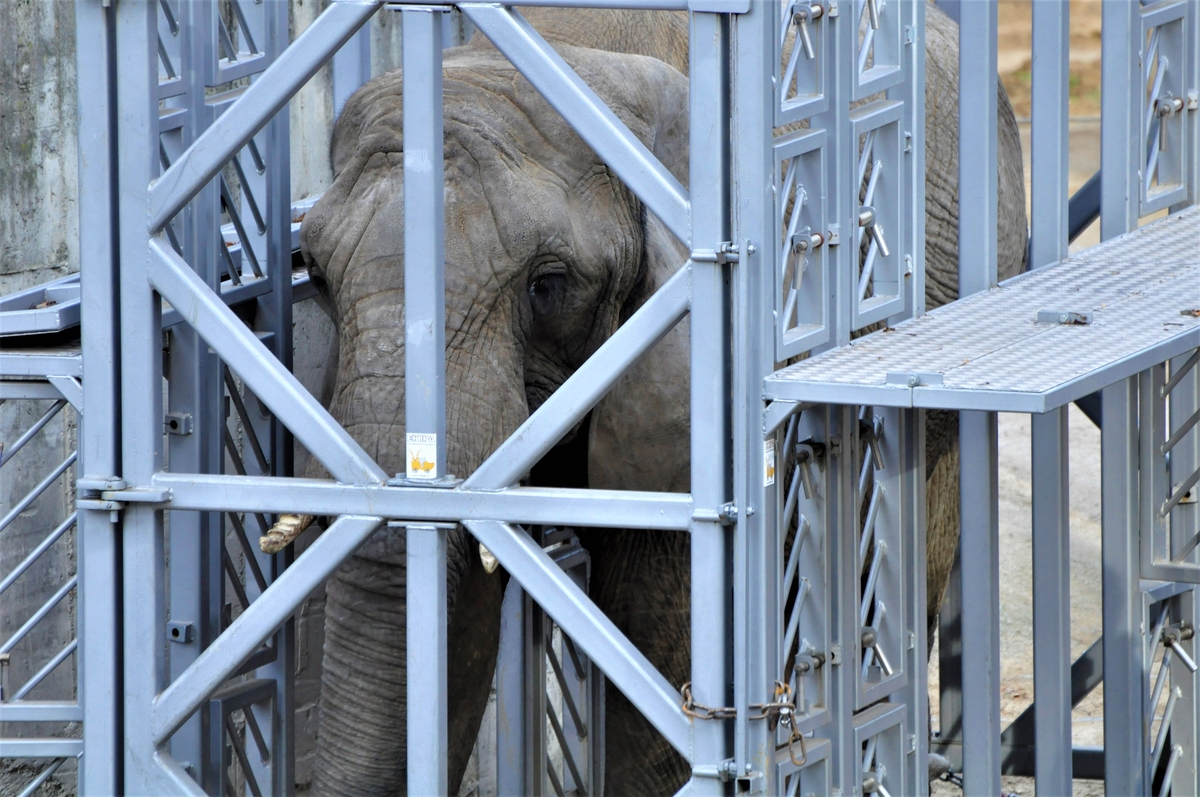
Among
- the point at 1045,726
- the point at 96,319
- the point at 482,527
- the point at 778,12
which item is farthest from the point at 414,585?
the point at 1045,726

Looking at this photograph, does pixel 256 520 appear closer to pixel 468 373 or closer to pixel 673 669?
pixel 468 373

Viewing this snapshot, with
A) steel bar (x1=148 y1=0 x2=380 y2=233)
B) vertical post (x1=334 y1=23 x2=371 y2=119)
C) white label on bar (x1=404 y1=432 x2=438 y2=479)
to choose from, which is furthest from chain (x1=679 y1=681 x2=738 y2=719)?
vertical post (x1=334 y1=23 x2=371 y2=119)

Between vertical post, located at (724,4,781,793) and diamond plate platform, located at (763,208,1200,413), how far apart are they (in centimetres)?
6

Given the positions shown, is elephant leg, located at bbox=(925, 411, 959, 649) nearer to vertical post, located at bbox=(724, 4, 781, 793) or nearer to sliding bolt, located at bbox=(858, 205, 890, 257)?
sliding bolt, located at bbox=(858, 205, 890, 257)

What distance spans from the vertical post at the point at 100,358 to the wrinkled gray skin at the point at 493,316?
1.60 ft

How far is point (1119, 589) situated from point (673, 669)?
117 cm

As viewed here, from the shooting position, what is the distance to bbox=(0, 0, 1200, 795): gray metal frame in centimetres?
268

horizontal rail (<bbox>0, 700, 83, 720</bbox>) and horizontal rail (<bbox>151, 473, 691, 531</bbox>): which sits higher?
horizontal rail (<bbox>151, 473, 691, 531</bbox>)

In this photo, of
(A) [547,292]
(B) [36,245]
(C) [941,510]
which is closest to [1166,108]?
(A) [547,292]

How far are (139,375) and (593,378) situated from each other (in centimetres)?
77

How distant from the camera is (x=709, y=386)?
105 inches

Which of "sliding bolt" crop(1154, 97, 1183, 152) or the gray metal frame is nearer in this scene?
the gray metal frame

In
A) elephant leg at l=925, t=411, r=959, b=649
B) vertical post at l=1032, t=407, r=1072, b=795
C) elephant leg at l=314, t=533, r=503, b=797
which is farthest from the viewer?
elephant leg at l=925, t=411, r=959, b=649

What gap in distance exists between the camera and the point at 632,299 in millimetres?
3889
